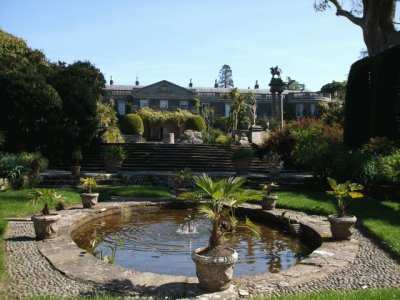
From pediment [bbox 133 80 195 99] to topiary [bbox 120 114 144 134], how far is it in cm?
1575

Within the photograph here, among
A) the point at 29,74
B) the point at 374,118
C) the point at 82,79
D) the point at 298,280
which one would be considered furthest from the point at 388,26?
the point at 298,280

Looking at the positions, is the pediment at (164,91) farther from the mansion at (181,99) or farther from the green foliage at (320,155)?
the green foliage at (320,155)

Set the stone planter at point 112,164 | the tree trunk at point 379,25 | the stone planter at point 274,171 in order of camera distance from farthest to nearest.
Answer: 1. the tree trunk at point 379,25
2. the stone planter at point 112,164
3. the stone planter at point 274,171

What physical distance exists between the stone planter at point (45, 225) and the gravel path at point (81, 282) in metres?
0.39

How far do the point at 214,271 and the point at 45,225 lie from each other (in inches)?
146

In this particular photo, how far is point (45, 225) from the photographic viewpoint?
23.9 ft

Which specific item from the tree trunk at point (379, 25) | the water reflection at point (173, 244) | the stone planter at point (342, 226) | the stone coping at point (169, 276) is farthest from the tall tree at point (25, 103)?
the tree trunk at point (379, 25)

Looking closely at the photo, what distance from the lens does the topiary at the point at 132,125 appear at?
37906 mm

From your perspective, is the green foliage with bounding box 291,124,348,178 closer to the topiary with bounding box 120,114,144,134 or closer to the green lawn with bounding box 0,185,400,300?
the green lawn with bounding box 0,185,400,300

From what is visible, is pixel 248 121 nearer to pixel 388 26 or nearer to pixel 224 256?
pixel 388 26

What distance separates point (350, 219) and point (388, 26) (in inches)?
552

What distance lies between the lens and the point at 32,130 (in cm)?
1708

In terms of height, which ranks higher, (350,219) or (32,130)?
(32,130)

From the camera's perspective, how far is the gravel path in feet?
15.8
